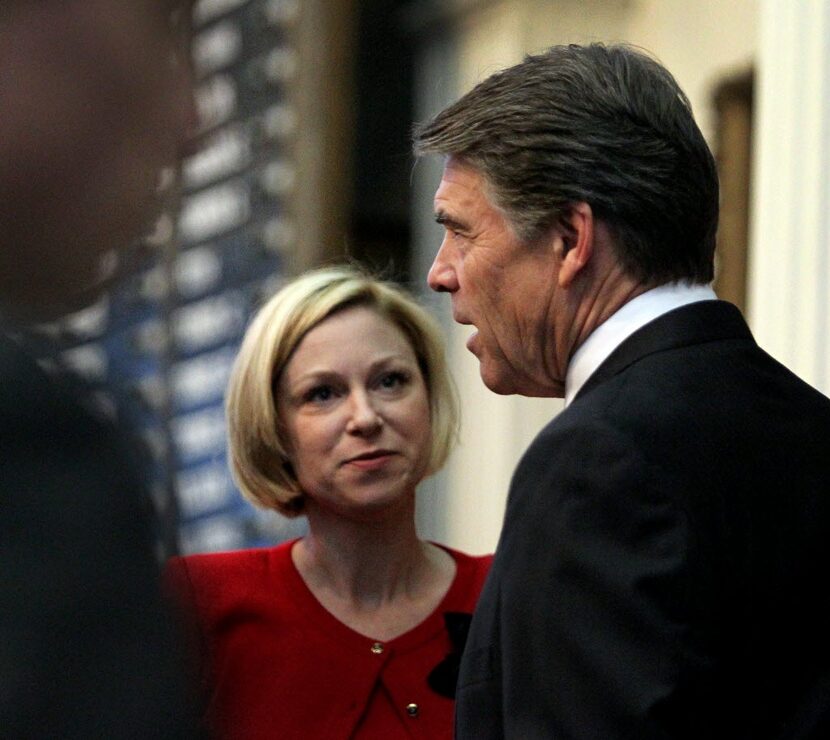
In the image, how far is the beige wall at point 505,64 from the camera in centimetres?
622

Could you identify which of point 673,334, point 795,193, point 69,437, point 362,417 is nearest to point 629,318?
point 673,334

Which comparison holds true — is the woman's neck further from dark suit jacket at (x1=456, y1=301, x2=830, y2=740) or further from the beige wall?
the beige wall

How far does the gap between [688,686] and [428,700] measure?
4.12 ft

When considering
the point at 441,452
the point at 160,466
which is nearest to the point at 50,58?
the point at 160,466

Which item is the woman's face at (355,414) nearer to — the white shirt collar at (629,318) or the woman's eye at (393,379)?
the woman's eye at (393,379)

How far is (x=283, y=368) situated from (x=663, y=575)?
Result: 1.62 metres

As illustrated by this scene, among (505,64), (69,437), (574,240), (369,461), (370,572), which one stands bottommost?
(370,572)

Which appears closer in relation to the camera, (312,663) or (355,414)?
(312,663)

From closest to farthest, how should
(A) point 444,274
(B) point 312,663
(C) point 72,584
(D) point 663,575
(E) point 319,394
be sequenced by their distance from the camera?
(C) point 72,584
(D) point 663,575
(A) point 444,274
(B) point 312,663
(E) point 319,394

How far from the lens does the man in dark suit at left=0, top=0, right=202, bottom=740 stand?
94cm

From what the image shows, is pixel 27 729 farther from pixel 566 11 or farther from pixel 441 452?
pixel 566 11

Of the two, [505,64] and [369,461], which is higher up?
[505,64]

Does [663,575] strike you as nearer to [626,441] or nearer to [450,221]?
[626,441]

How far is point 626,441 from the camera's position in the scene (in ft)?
6.93
